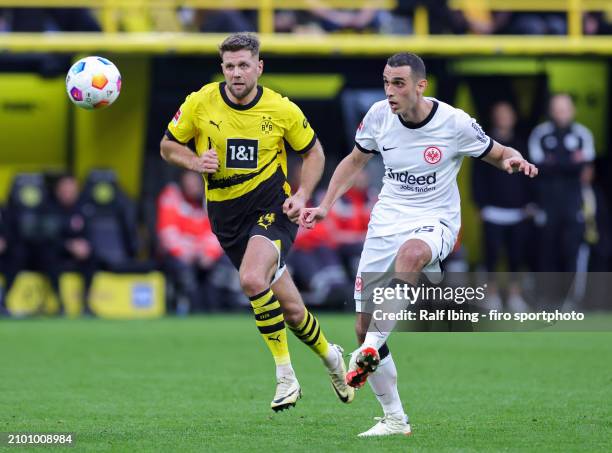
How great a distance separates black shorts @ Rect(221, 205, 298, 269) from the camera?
8.88m

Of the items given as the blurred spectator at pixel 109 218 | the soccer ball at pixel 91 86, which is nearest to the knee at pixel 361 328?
the soccer ball at pixel 91 86

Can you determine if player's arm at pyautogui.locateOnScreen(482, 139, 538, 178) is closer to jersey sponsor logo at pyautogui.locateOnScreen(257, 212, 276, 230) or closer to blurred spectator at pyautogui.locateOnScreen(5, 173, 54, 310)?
jersey sponsor logo at pyautogui.locateOnScreen(257, 212, 276, 230)


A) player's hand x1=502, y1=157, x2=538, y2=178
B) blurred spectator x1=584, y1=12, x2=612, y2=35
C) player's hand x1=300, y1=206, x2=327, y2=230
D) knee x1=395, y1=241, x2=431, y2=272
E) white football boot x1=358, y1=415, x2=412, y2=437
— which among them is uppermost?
blurred spectator x1=584, y1=12, x2=612, y2=35

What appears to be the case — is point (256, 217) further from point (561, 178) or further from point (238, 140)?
point (561, 178)

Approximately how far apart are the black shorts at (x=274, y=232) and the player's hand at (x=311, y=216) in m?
0.55

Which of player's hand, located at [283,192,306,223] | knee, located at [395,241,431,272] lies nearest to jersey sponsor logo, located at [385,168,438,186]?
knee, located at [395,241,431,272]

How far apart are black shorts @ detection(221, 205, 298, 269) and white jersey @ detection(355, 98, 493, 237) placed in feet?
2.53

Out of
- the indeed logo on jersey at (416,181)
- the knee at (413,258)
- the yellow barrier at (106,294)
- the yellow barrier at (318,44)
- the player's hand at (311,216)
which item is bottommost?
the yellow barrier at (106,294)

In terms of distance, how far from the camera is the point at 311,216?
8.26m

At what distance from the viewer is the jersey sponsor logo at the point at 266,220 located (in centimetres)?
892

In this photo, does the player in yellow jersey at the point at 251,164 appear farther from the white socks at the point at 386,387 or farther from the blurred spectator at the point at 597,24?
the blurred spectator at the point at 597,24

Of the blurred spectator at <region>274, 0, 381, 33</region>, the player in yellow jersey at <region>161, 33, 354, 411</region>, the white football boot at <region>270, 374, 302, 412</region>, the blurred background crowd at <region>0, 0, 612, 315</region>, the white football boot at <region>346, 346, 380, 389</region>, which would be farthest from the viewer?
the blurred spectator at <region>274, 0, 381, 33</region>

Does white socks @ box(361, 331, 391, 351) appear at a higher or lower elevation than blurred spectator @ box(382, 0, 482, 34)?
lower

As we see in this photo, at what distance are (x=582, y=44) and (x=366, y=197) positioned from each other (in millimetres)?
3362
